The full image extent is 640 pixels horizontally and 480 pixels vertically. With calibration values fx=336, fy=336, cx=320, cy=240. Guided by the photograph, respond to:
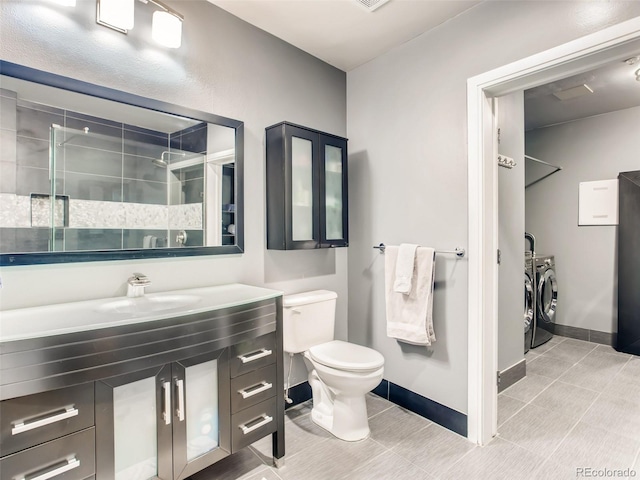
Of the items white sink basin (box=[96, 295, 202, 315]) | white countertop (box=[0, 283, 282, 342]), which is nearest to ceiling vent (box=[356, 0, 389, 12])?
white countertop (box=[0, 283, 282, 342])

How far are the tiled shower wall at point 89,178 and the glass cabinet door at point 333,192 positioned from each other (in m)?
0.83

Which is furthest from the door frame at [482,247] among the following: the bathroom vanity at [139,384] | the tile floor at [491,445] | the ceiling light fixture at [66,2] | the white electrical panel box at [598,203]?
the white electrical panel box at [598,203]

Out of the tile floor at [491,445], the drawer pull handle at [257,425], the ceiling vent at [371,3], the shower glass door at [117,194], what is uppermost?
the ceiling vent at [371,3]

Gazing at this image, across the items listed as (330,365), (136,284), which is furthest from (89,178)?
(330,365)

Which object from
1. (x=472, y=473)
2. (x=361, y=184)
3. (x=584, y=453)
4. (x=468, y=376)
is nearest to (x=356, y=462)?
(x=472, y=473)

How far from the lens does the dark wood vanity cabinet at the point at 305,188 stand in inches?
82.7

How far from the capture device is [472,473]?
1693 mm

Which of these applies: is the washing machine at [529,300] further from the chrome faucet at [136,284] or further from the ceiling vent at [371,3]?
the chrome faucet at [136,284]

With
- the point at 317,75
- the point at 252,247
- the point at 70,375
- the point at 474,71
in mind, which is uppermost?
the point at 317,75

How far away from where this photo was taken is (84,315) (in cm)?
125

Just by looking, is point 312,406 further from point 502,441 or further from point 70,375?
point 70,375

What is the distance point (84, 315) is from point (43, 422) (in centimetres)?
35

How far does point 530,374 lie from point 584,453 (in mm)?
1073

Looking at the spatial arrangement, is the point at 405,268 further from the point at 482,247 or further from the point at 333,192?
the point at 333,192
